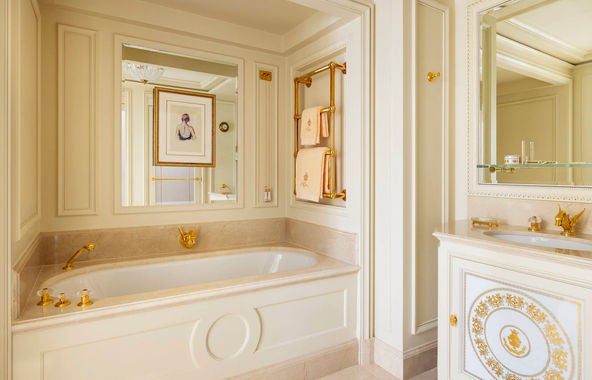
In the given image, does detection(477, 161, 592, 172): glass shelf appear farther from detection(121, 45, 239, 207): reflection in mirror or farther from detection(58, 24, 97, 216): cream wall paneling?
detection(58, 24, 97, 216): cream wall paneling

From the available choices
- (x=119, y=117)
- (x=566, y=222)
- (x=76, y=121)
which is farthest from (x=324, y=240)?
(x=76, y=121)

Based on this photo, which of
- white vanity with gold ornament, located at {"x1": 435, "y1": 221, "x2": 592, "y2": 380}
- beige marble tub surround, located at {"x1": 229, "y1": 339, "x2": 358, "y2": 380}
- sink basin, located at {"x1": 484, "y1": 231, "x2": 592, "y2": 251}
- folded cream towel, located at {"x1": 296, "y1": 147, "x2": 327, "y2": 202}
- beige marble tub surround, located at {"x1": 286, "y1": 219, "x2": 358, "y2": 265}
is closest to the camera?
white vanity with gold ornament, located at {"x1": 435, "y1": 221, "x2": 592, "y2": 380}

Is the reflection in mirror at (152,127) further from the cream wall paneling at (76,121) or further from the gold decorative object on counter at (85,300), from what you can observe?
the gold decorative object on counter at (85,300)

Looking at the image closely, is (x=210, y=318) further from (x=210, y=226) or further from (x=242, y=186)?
(x=242, y=186)

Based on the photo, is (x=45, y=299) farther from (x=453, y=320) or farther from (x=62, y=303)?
(x=453, y=320)

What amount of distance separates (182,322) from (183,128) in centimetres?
146

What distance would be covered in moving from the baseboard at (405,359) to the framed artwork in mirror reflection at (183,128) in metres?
1.79

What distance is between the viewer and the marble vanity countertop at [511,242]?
1.24m

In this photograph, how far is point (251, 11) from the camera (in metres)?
2.53

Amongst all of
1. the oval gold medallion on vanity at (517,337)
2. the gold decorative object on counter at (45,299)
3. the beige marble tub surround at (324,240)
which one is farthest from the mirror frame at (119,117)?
the oval gold medallion on vanity at (517,337)

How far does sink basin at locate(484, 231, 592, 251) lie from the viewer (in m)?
1.49

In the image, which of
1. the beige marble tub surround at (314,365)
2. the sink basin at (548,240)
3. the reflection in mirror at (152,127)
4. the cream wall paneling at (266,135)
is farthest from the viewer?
the cream wall paneling at (266,135)

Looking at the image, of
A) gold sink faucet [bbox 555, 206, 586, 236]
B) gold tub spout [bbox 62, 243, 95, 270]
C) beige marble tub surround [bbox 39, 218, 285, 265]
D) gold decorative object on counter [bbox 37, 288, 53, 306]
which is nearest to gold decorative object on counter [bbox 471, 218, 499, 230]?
gold sink faucet [bbox 555, 206, 586, 236]

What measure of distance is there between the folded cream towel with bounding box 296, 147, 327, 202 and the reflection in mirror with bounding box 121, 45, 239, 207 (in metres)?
0.52
